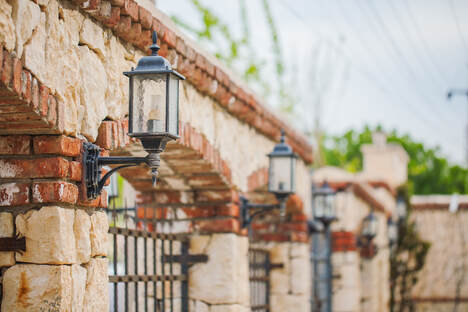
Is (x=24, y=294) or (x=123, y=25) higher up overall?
(x=123, y=25)

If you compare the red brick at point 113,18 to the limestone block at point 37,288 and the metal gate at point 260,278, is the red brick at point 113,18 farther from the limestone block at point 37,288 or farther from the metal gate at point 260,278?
the metal gate at point 260,278

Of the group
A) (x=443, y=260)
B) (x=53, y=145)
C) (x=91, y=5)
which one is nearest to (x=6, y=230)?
(x=53, y=145)

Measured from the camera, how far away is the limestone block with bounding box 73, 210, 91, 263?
3.71 metres

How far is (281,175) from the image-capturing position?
654cm

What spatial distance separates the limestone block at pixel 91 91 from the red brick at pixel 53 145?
0.56ft

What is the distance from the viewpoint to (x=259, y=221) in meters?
8.41

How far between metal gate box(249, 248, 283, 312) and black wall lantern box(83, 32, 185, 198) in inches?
150

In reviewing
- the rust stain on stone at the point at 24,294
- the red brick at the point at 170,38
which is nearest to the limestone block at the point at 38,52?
the rust stain on stone at the point at 24,294

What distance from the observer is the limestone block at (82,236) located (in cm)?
371

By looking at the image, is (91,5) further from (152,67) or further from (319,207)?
(319,207)

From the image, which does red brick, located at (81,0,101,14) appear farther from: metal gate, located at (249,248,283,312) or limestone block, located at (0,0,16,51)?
metal gate, located at (249,248,283,312)

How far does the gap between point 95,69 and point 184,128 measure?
Result: 1.21 m

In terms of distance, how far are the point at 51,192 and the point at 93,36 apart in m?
0.84

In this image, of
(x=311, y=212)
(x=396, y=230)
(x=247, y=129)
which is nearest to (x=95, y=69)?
(x=247, y=129)
